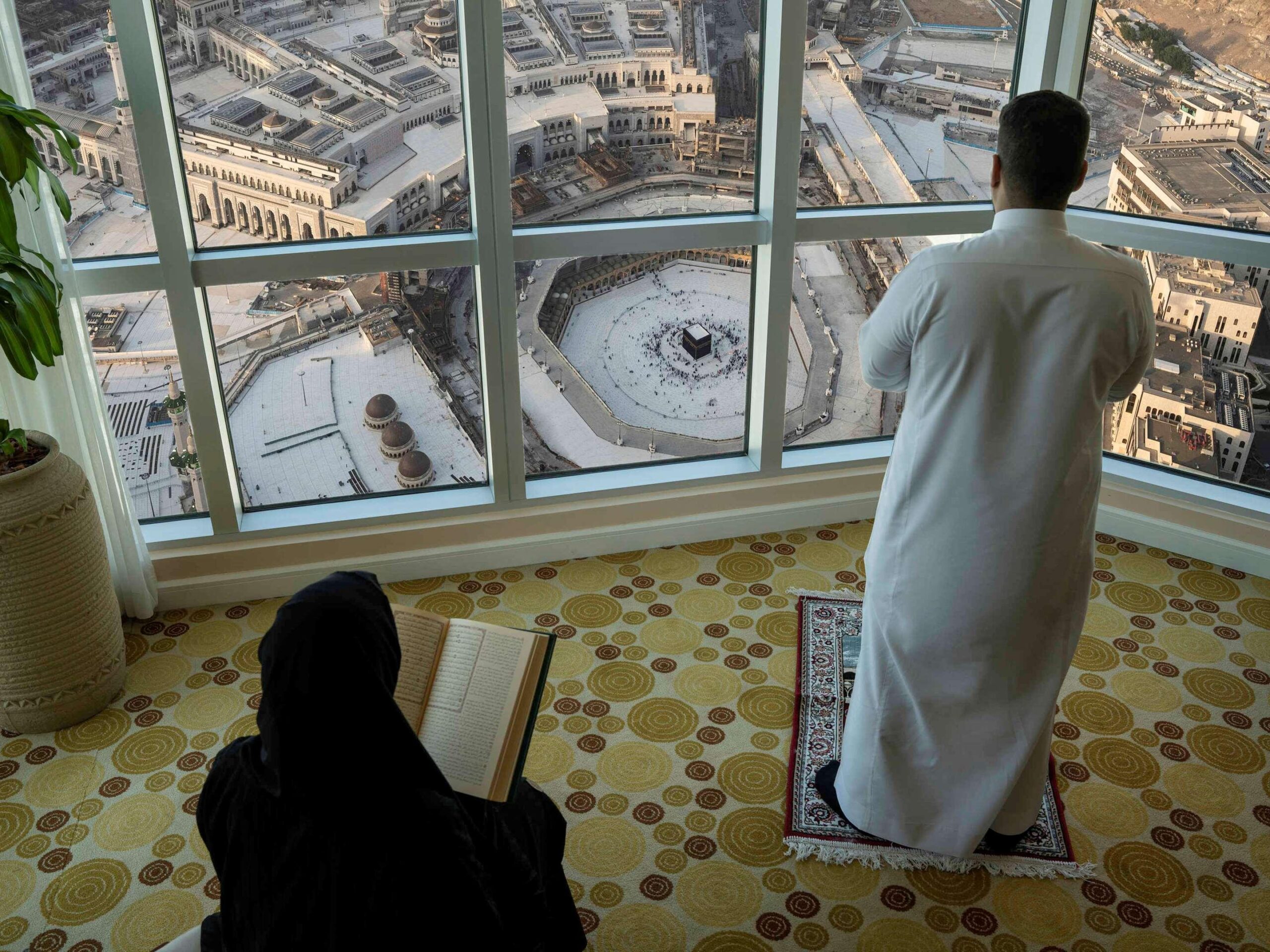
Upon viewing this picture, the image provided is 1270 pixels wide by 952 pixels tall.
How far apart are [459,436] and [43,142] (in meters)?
1.47

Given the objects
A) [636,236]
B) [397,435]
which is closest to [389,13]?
[636,236]

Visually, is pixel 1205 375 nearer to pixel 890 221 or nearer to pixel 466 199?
pixel 890 221

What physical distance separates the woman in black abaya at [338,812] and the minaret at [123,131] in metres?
2.07

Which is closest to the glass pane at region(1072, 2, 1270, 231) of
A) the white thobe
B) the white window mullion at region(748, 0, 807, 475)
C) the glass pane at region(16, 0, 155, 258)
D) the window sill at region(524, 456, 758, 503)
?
the white window mullion at region(748, 0, 807, 475)

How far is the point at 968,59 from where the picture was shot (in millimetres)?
3660

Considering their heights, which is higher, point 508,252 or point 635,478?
point 508,252

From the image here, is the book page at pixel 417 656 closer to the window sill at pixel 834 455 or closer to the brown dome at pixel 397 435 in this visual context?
the brown dome at pixel 397 435

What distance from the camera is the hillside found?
135 inches

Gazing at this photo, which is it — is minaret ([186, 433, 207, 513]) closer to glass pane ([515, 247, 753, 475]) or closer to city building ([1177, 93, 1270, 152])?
glass pane ([515, 247, 753, 475])

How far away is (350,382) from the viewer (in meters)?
3.50

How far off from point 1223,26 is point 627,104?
191 cm

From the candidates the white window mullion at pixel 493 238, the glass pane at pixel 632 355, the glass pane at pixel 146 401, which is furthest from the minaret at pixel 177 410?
the glass pane at pixel 632 355

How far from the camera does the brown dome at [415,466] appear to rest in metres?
3.68

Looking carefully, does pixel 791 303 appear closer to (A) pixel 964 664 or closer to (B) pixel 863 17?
(B) pixel 863 17
